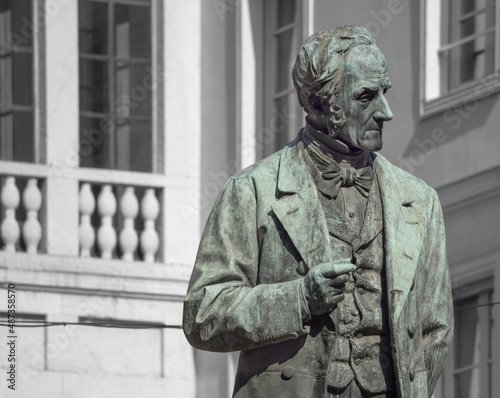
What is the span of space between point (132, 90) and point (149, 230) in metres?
1.32

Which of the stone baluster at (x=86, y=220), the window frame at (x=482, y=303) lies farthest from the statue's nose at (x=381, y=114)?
the stone baluster at (x=86, y=220)

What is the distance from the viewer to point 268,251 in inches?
484

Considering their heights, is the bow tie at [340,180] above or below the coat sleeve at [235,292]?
above

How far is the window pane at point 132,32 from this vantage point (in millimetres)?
28766

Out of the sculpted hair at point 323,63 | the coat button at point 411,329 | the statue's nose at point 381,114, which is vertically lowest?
the coat button at point 411,329

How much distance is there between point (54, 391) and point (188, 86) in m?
3.70

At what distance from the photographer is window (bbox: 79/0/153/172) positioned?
28.6 metres

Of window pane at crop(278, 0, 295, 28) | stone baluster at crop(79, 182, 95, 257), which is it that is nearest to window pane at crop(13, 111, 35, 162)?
stone baluster at crop(79, 182, 95, 257)

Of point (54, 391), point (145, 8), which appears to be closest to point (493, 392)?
point (54, 391)

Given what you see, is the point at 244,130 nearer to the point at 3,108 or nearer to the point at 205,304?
the point at 3,108

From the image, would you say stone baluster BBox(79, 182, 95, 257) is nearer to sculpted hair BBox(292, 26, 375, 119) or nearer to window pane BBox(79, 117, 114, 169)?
window pane BBox(79, 117, 114, 169)

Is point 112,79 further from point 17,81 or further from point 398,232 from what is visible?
point 398,232

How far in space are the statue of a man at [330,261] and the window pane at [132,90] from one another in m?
16.0

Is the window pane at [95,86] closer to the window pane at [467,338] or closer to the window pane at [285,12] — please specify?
the window pane at [285,12]
